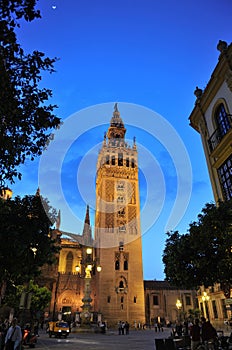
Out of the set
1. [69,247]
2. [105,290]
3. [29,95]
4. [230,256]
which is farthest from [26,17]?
[69,247]

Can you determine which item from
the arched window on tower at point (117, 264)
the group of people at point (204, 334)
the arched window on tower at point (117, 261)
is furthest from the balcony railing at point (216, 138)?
the arched window on tower at point (117, 264)

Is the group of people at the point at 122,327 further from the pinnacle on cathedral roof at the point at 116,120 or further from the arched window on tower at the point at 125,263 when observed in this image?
the pinnacle on cathedral roof at the point at 116,120

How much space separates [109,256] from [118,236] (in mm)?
3908

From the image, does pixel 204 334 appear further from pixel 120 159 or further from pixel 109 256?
pixel 120 159

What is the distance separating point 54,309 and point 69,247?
41.4 feet

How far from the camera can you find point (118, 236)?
48344mm

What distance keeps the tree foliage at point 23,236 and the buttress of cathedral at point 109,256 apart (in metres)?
26.0

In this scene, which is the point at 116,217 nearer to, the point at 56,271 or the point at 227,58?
the point at 56,271

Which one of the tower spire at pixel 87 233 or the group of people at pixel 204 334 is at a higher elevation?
the tower spire at pixel 87 233

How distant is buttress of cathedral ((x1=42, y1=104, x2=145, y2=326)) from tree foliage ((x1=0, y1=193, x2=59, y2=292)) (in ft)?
85.3

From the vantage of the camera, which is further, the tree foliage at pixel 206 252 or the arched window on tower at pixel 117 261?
the arched window on tower at pixel 117 261

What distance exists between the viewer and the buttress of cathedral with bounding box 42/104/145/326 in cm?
4284

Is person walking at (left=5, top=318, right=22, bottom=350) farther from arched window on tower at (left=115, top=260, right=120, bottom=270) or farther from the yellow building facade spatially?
arched window on tower at (left=115, top=260, right=120, bottom=270)

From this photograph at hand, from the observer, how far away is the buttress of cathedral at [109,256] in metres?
42.8
